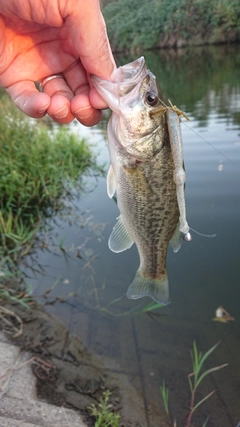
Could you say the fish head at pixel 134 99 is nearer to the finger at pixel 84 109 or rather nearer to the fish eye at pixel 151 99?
the fish eye at pixel 151 99

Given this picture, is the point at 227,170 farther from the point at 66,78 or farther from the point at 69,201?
the point at 66,78

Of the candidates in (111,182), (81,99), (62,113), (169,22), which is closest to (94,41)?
(81,99)

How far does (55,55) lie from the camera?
7.96 feet

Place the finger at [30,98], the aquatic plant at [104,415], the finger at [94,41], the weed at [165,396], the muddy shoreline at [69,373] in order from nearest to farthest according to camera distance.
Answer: the finger at [94,41]
the finger at [30,98]
the aquatic plant at [104,415]
the weed at [165,396]
the muddy shoreline at [69,373]

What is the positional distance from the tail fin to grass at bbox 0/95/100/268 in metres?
3.38

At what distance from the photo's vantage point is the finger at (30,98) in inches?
85.3

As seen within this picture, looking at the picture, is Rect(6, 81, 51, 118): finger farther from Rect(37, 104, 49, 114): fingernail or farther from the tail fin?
the tail fin

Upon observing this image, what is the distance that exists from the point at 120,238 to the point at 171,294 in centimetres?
293

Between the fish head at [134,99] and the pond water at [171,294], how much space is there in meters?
0.90

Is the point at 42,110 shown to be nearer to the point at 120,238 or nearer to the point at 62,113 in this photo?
the point at 62,113

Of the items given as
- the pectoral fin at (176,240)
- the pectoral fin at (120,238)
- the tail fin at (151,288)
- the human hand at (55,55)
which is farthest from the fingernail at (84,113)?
the tail fin at (151,288)

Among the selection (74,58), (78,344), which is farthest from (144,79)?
(78,344)

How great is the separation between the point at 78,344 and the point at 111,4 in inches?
1376

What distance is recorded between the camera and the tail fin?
2404mm
